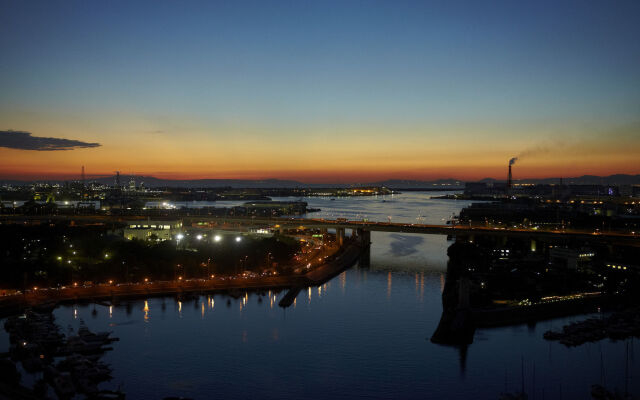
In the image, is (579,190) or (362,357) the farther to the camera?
(579,190)

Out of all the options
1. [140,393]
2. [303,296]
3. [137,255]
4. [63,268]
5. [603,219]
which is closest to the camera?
[140,393]

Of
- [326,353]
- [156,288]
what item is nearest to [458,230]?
[156,288]

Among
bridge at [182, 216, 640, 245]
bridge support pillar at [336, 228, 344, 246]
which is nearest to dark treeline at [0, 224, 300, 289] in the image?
bridge support pillar at [336, 228, 344, 246]

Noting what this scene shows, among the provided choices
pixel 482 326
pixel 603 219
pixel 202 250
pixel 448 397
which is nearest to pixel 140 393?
pixel 448 397

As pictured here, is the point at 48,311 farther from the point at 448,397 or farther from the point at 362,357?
the point at 448,397

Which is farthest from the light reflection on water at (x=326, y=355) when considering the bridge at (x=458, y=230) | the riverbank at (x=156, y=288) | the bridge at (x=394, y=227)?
the bridge at (x=394, y=227)

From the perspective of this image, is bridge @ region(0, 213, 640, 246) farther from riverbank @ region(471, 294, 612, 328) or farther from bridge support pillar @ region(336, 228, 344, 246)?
riverbank @ region(471, 294, 612, 328)
